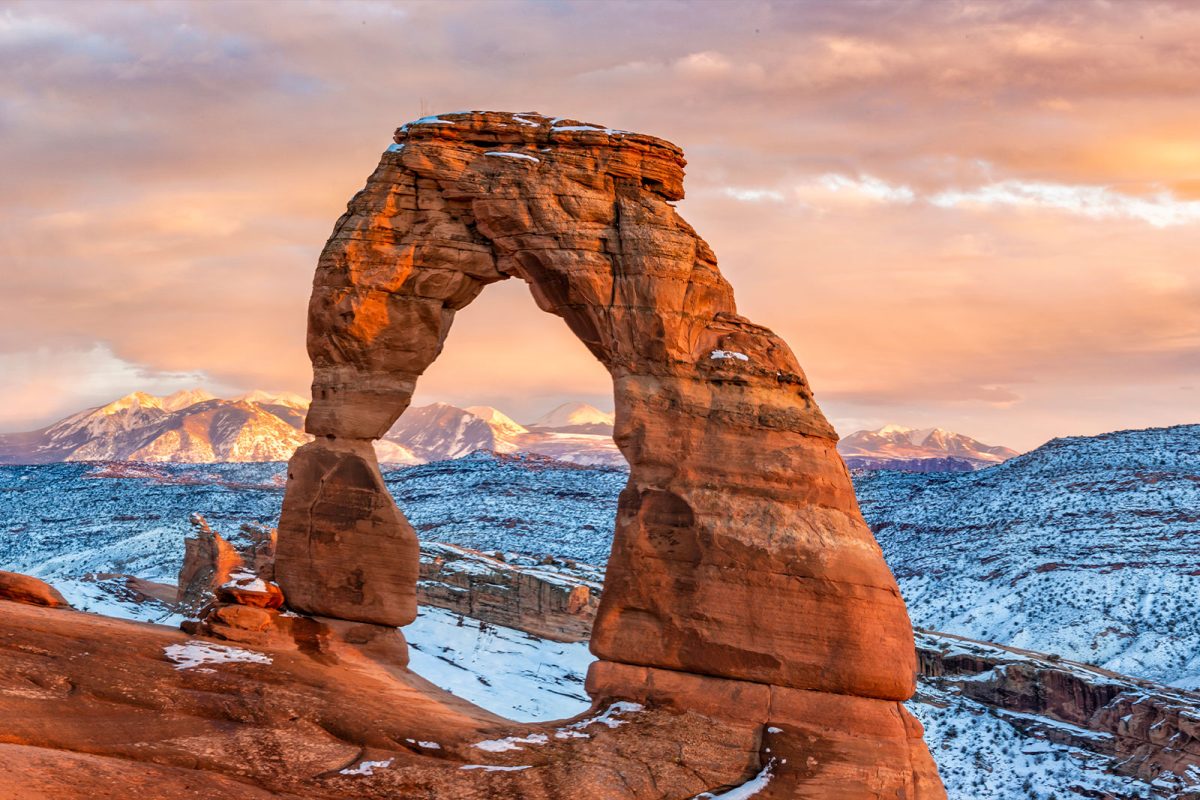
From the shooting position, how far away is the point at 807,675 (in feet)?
72.2

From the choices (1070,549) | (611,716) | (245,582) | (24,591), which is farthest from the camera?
(1070,549)

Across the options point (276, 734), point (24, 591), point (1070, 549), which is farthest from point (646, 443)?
point (1070, 549)

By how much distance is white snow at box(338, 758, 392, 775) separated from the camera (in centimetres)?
1916

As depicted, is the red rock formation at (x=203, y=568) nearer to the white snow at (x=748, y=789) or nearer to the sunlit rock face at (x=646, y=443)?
the sunlit rock face at (x=646, y=443)

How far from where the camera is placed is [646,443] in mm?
23594

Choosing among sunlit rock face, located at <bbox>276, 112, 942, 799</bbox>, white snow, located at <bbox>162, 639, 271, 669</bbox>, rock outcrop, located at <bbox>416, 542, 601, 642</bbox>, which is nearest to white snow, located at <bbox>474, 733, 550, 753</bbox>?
sunlit rock face, located at <bbox>276, 112, 942, 799</bbox>

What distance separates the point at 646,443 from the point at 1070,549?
43.1 metres

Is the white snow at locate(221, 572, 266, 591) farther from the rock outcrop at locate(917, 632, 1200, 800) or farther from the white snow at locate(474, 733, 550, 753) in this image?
the rock outcrop at locate(917, 632, 1200, 800)

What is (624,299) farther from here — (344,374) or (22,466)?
(22,466)

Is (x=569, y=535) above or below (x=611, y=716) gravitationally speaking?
below

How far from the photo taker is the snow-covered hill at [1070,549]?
51.7 meters

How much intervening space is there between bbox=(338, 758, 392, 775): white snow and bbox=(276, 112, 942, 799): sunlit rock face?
4785 mm

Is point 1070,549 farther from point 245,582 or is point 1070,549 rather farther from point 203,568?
point 245,582

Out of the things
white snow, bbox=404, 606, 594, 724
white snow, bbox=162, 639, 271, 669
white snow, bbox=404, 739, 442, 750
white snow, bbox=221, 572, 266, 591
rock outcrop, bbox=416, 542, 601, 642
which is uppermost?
white snow, bbox=221, 572, 266, 591
